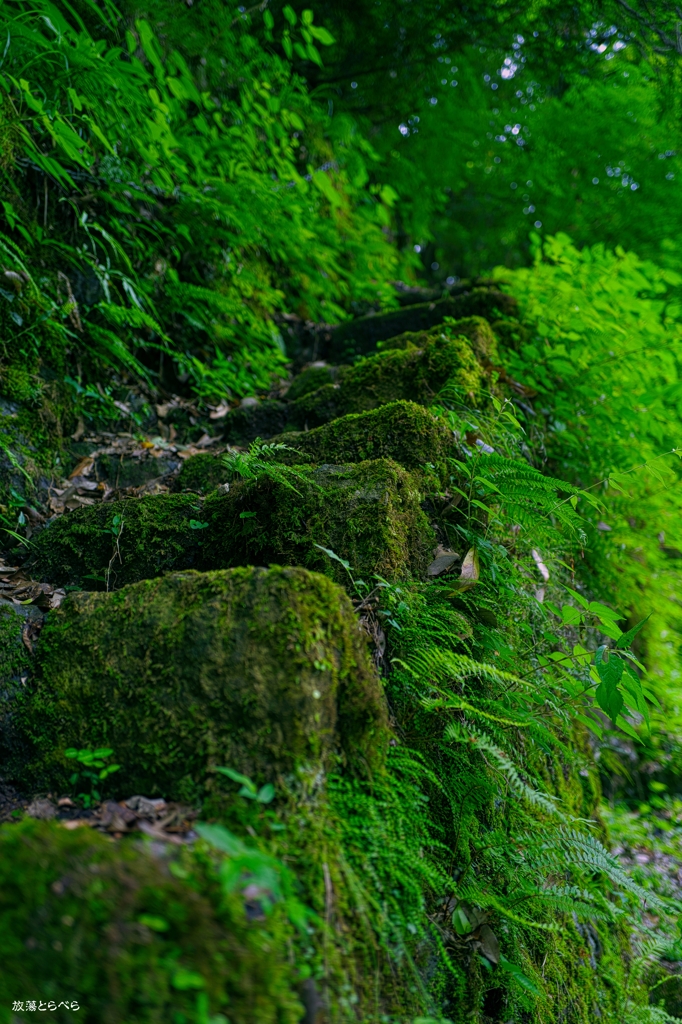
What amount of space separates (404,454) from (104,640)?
153 cm

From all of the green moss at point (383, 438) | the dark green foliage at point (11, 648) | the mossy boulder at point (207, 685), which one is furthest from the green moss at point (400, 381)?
the dark green foliage at point (11, 648)

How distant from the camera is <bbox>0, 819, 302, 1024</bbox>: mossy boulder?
3.25ft

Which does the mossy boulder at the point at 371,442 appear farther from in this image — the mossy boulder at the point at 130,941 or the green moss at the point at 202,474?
the mossy boulder at the point at 130,941

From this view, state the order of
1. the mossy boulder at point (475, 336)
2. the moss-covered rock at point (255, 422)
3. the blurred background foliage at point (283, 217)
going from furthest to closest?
the moss-covered rock at point (255, 422) → the mossy boulder at point (475, 336) → the blurred background foliage at point (283, 217)

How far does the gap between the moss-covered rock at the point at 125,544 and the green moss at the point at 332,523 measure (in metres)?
0.10

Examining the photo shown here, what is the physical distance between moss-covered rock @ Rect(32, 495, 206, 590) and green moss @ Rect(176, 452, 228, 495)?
1.56 ft

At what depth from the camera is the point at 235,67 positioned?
5.26m

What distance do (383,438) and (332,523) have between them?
2.21 ft

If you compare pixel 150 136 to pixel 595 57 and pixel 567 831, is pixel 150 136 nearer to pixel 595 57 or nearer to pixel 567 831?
pixel 567 831

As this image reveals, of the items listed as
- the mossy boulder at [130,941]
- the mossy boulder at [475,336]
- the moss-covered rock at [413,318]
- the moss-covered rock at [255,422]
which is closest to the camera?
the mossy boulder at [130,941]

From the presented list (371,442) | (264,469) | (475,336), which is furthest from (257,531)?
(475,336)

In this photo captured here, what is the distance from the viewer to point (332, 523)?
2312 millimetres

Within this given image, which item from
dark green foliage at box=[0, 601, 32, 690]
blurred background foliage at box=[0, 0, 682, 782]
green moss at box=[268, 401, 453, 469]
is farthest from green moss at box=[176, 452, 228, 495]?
dark green foliage at box=[0, 601, 32, 690]

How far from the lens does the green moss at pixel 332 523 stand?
88.7 inches
